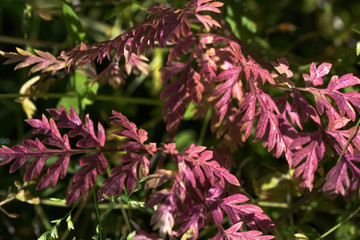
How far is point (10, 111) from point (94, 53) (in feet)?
3.69

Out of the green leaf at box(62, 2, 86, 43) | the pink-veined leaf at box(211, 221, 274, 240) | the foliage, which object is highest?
the green leaf at box(62, 2, 86, 43)

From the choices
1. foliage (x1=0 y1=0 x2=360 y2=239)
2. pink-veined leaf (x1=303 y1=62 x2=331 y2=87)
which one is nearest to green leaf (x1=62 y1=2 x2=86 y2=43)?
foliage (x1=0 y1=0 x2=360 y2=239)

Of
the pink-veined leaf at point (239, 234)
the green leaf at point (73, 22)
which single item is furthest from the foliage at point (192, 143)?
the green leaf at point (73, 22)

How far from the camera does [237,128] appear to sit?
1.27 meters

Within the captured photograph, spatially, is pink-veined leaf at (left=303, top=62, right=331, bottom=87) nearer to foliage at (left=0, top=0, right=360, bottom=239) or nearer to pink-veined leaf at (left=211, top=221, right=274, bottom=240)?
foliage at (left=0, top=0, right=360, bottom=239)

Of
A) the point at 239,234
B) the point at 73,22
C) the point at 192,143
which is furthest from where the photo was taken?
the point at 73,22

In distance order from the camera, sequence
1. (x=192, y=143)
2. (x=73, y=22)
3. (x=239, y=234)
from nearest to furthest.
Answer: (x=239, y=234)
(x=192, y=143)
(x=73, y=22)

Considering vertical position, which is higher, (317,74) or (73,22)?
(73,22)

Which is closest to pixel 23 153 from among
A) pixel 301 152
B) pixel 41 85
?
pixel 41 85

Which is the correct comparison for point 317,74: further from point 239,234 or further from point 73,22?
point 73,22

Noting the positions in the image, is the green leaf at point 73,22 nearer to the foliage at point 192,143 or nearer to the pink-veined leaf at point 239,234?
the foliage at point 192,143

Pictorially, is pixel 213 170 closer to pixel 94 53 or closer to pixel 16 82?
pixel 94 53

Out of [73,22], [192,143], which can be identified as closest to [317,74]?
[192,143]

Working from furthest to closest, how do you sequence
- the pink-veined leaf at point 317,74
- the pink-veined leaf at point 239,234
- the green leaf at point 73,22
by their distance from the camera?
1. the green leaf at point 73,22
2. the pink-veined leaf at point 317,74
3. the pink-veined leaf at point 239,234
